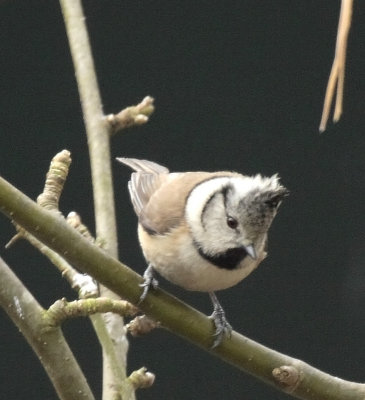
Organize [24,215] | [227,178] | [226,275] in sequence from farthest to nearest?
[227,178]
[226,275]
[24,215]

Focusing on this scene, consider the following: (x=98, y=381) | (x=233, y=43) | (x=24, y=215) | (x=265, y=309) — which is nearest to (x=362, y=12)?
(x=233, y=43)

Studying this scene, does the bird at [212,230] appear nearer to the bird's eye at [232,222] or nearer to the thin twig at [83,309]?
the bird's eye at [232,222]

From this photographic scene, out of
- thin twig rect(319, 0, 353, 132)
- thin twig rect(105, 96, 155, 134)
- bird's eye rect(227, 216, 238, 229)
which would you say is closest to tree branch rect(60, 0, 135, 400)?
thin twig rect(105, 96, 155, 134)

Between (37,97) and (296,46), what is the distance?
30.7 inches

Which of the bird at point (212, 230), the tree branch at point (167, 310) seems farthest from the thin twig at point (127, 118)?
the tree branch at point (167, 310)

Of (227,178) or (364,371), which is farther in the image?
(364,371)

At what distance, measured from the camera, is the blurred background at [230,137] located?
284cm

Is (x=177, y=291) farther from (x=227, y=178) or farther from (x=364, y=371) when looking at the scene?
(x=227, y=178)

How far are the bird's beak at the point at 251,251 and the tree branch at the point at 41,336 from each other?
51cm

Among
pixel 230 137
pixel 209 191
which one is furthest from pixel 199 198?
pixel 230 137

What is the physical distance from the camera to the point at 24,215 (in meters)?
1.20

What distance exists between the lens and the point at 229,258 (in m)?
1.81

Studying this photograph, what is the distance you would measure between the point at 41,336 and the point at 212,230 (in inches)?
23.3

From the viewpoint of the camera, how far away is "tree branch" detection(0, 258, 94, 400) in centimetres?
134
